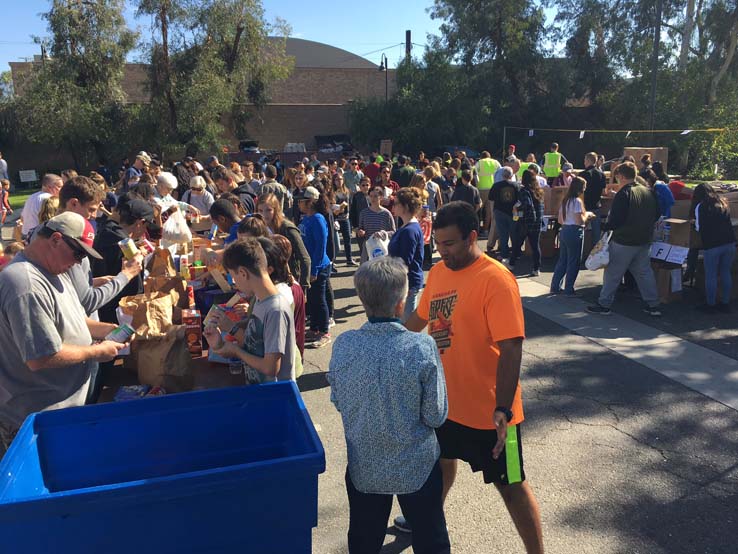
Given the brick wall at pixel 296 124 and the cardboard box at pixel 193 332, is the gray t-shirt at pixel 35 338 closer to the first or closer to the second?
the cardboard box at pixel 193 332

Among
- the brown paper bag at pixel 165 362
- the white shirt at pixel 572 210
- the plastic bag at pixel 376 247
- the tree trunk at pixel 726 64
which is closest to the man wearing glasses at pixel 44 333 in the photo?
the brown paper bag at pixel 165 362

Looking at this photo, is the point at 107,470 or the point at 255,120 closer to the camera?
the point at 107,470

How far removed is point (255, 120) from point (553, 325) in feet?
99.8

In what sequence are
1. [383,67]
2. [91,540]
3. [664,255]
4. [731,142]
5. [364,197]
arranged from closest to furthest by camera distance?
1. [91,540]
2. [664,255]
3. [364,197]
4. [731,142]
5. [383,67]

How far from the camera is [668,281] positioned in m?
8.09

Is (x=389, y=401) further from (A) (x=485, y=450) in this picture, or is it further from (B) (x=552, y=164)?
(B) (x=552, y=164)

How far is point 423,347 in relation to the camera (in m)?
2.33

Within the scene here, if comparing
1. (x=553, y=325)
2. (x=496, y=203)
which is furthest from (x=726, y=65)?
(x=553, y=325)

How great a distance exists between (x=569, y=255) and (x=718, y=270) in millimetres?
1900

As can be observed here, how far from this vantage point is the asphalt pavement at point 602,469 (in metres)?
3.49

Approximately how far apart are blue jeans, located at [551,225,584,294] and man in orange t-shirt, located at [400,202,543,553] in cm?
582

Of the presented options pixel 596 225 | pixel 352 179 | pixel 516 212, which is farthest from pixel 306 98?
pixel 596 225

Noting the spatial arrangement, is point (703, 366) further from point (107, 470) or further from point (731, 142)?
point (731, 142)

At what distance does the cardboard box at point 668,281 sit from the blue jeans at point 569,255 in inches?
43.3
